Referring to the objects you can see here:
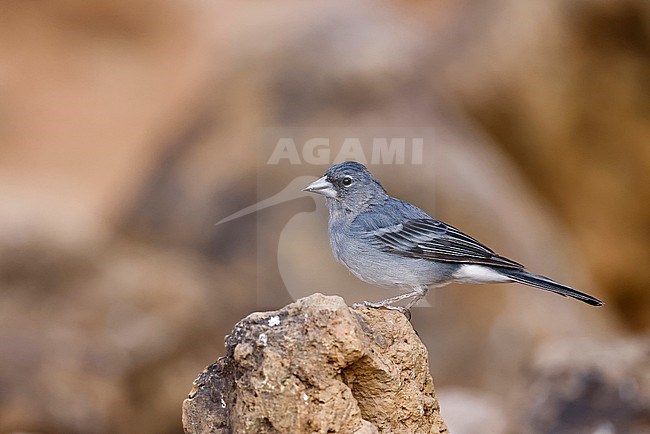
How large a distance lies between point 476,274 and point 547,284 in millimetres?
663

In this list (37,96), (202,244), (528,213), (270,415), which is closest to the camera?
(270,415)

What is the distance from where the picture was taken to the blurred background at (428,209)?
14078mm

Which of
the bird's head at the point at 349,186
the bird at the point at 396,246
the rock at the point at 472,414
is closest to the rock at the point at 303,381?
the bird at the point at 396,246

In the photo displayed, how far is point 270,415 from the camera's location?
5.53 metres

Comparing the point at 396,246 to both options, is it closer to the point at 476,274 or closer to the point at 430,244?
the point at 430,244

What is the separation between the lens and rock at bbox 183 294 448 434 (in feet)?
18.2

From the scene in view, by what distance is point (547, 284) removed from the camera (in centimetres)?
754

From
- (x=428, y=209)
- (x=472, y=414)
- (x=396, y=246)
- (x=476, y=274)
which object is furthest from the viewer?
(x=428, y=209)

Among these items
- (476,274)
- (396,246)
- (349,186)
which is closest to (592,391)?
(476,274)

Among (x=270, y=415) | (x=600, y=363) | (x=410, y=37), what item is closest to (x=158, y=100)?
(x=410, y=37)

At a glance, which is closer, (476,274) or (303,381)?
(303,381)

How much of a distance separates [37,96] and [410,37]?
13142 mm

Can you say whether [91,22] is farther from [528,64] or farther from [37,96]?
[528,64]

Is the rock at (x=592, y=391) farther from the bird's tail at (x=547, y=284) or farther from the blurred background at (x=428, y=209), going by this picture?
the bird's tail at (x=547, y=284)
